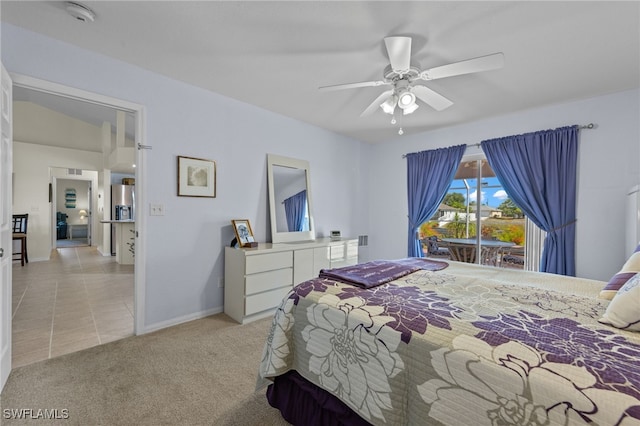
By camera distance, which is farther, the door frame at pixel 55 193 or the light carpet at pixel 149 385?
the door frame at pixel 55 193

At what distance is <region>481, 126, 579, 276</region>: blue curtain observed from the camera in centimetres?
305

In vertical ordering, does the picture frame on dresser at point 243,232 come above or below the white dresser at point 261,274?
above

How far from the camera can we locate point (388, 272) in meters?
1.93

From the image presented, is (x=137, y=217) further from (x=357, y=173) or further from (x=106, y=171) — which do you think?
(x=106, y=171)

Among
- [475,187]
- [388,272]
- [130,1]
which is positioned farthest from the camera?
[475,187]

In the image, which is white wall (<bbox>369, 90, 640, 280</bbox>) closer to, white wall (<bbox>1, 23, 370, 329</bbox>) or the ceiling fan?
the ceiling fan

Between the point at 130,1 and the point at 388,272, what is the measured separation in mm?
2386

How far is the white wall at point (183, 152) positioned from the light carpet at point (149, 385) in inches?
20.1

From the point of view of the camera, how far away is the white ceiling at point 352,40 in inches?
67.8

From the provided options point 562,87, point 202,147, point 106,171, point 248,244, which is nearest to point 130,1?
point 202,147

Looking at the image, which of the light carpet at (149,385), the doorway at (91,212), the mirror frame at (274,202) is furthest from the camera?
the mirror frame at (274,202)

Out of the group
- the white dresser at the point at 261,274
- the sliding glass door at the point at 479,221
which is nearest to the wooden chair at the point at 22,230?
the white dresser at the point at 261,274

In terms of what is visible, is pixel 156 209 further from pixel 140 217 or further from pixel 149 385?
pixel 149 385

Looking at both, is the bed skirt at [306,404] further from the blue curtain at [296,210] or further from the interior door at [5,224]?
the blue curtain at [296,210]
